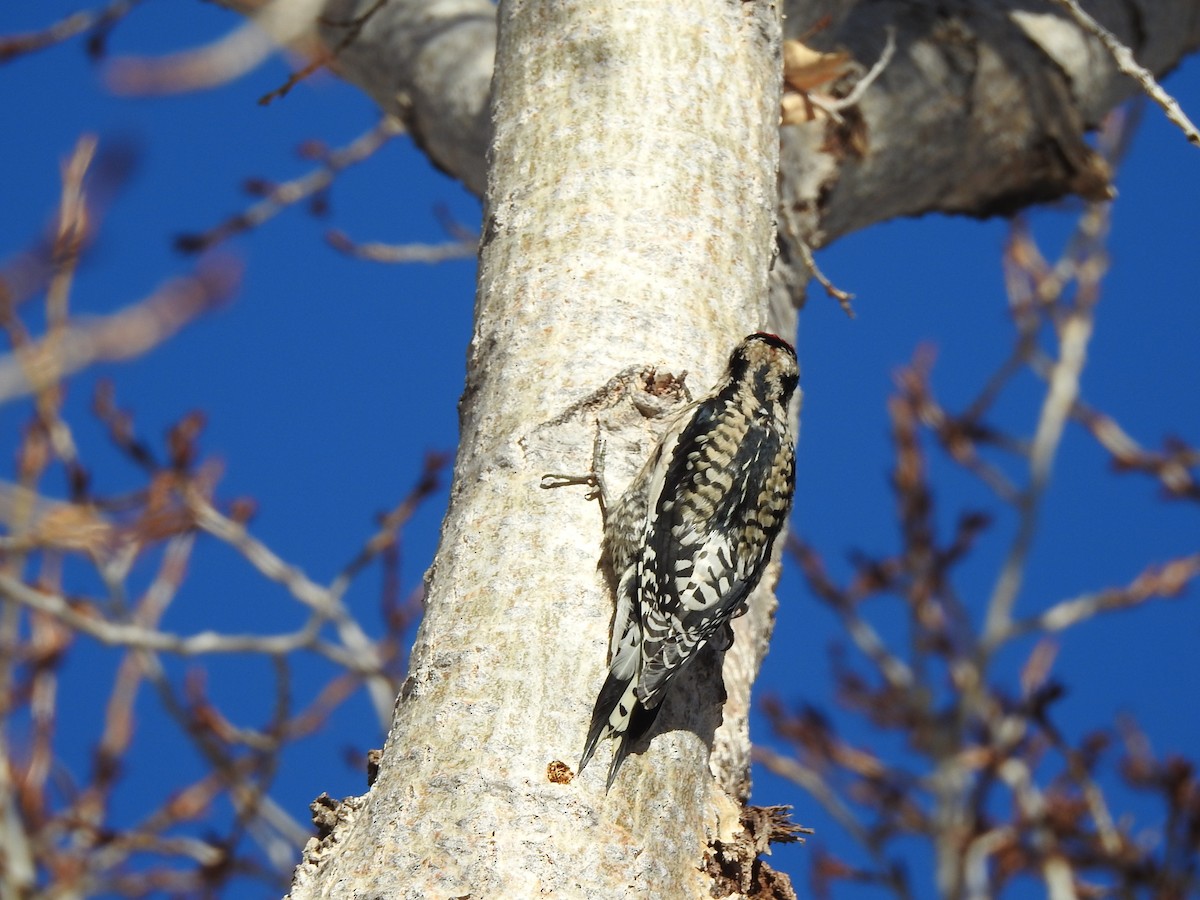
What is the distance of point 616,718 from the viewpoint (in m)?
2.04

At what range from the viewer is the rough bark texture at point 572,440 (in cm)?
196

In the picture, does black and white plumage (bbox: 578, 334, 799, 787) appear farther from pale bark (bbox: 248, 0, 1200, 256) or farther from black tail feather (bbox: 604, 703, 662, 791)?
pale bark (bbox: 248, 0, 1200, 256)

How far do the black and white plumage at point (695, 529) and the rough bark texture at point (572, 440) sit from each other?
41 mm

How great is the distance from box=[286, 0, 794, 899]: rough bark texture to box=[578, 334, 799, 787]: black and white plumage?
4 centimetres

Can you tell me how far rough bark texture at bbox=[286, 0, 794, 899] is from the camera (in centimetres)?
196

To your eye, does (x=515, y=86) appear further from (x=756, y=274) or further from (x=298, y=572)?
(x=298, y=572)

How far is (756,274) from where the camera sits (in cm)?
265

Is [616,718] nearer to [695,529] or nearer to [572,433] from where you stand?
[572,433]

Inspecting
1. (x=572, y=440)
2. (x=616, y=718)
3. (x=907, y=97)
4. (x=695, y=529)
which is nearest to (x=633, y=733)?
(x=616, y=718)

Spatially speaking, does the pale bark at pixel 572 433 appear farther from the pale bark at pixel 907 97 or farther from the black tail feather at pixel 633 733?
the pale bark at pixel 907 97

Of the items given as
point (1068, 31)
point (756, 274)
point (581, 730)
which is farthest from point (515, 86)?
point (1068, 31)

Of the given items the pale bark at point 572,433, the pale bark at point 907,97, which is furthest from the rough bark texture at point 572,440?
the pale bark at point 907,97

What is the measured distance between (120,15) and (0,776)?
3.00m

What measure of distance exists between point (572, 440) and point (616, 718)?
0.52 metres
